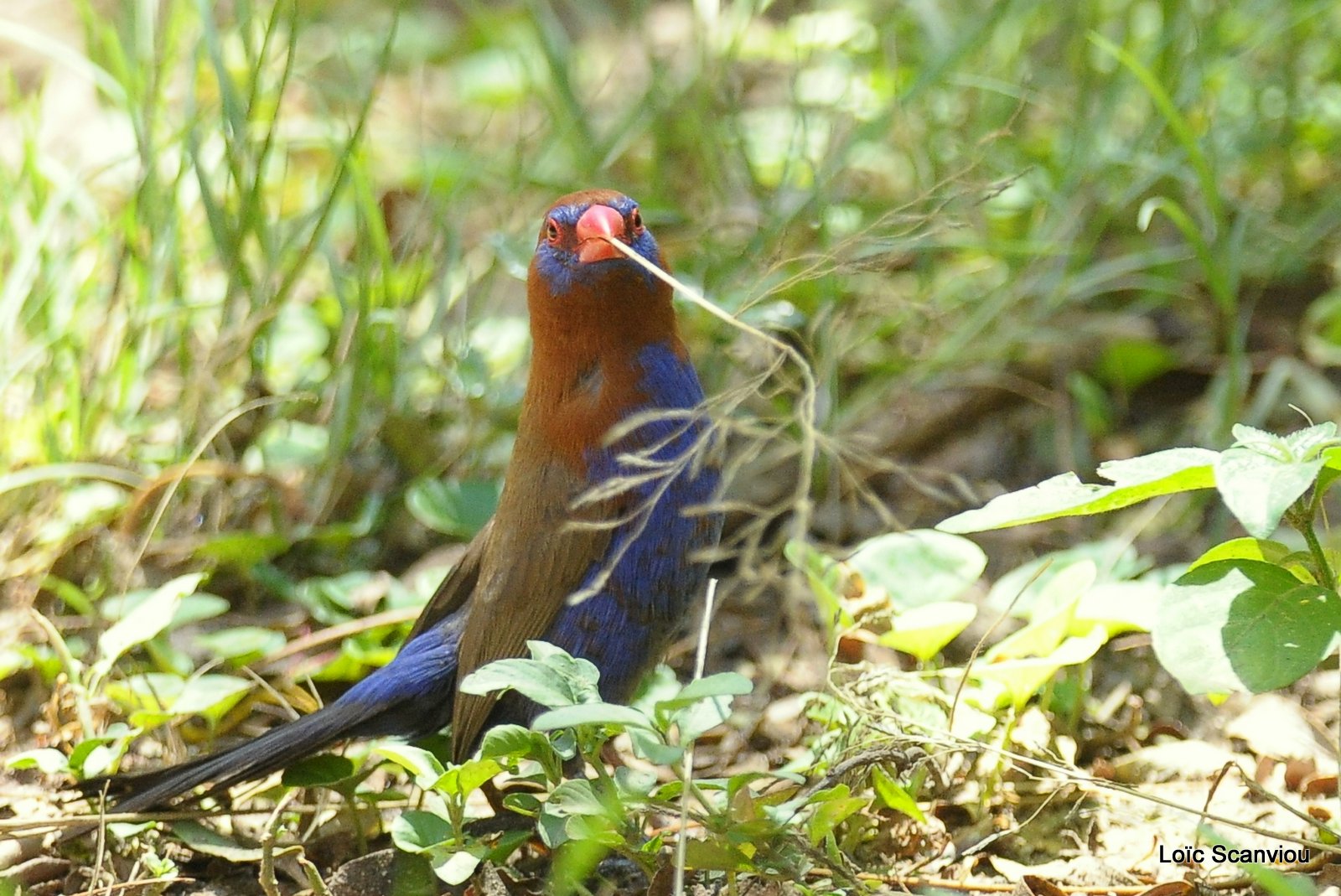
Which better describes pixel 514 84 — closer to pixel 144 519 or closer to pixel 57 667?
pixel 144 519

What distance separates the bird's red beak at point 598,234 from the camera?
262 centimetres

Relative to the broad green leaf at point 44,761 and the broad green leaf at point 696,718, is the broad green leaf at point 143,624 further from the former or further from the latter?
the broad green leaf at point 696,718

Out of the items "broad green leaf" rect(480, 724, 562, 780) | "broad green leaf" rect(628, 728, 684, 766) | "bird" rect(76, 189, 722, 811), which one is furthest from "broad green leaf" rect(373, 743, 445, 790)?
"broad green leaf" rect(628, 728, 684, 766)

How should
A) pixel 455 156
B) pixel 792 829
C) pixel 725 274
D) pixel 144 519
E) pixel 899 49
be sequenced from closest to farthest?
pixel 792 829, pixel 144 519, pixel 725 274, pixel 455 156, pixel 899 49

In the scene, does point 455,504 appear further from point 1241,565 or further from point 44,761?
point 1241,565

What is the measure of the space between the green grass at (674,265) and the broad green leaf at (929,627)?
0.88 ft

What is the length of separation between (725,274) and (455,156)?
3.34 ft

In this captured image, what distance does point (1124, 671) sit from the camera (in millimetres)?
2922

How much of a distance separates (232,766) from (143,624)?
1.12 ft

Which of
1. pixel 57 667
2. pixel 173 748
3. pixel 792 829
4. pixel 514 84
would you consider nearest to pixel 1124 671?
pixel 792 829

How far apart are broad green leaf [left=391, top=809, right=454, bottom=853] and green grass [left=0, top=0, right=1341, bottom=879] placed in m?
0.76

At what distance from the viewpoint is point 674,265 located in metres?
3.83

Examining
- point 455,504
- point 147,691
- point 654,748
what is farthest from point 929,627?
point 147,691

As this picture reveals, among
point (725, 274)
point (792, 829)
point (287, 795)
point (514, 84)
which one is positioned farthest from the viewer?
point (514, 84)
